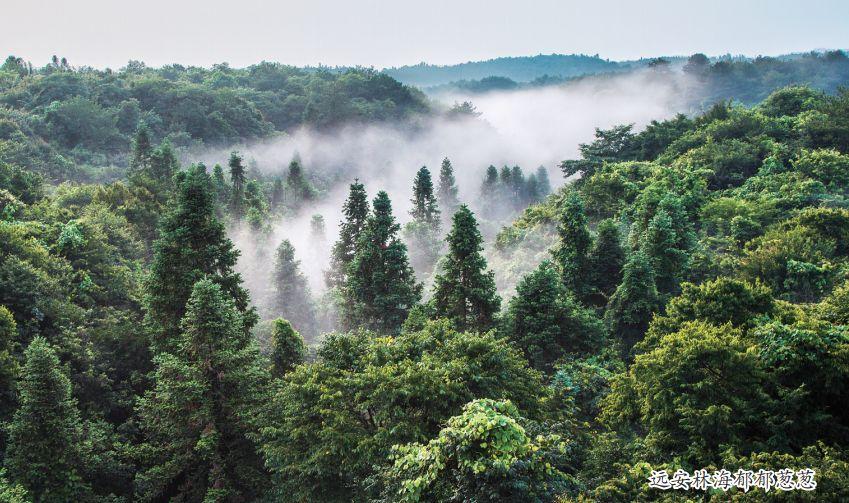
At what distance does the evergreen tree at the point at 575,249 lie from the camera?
38.3m

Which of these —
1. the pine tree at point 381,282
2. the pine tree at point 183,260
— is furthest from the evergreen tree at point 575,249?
the pine tree at point 183,260

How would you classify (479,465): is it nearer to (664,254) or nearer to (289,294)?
(664,254)

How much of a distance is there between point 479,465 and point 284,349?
1899 cm

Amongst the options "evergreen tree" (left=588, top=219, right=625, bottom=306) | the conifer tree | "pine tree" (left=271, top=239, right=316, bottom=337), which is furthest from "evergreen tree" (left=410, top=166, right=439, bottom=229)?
the conifer tree

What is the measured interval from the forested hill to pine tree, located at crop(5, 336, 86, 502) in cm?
7071

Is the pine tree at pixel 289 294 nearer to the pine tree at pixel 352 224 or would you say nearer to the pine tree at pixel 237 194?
the pine tree at pixel 352 224

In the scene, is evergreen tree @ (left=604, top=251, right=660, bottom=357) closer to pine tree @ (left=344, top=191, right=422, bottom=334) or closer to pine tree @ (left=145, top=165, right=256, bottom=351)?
pine tree @ (left=344, top=191, right=422, bottom=334)

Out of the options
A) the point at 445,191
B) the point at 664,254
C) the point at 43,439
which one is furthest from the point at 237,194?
the point at 664,254

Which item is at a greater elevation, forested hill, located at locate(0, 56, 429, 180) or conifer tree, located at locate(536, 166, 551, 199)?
forested hill, located at locate(0, 56, 429, 180)

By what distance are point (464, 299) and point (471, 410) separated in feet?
61.1

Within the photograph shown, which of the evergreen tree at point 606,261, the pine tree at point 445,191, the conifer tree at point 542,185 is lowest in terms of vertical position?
the conifer tree at point 542,185

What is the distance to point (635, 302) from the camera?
1304 inches

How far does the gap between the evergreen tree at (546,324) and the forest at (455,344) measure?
6.3 inches

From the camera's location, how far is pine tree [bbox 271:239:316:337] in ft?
178
